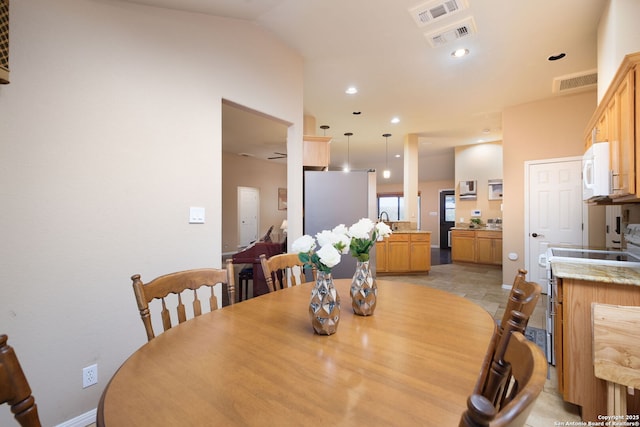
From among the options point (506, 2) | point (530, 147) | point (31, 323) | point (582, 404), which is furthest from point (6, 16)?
point (530, 147)

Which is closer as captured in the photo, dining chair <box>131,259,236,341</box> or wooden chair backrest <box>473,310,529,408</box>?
wooden chair backrest <box>473,310,529,408</box>

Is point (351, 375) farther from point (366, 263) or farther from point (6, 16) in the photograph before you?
point (6, 16)

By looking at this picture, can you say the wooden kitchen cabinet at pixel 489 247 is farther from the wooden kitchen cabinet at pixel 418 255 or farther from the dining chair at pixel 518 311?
the dining chair at pixel 518 311

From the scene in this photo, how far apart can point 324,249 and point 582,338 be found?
1760mm

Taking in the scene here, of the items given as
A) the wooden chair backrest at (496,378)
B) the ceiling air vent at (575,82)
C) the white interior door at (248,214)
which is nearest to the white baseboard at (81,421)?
the wooden chair backrest at (496,378)

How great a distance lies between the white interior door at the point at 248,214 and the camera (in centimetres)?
821

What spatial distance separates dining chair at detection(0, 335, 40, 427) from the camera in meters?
0.53

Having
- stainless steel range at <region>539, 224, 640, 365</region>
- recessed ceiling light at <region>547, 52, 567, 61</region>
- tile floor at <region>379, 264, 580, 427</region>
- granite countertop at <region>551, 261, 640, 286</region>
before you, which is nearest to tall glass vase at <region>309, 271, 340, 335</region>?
tile floor at <region>379, 264, 580, 427</region>

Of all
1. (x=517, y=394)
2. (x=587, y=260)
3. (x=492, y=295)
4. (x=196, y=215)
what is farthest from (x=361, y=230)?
(x=492, y=295)

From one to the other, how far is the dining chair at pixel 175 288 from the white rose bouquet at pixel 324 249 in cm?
57

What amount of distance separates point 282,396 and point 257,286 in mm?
2955

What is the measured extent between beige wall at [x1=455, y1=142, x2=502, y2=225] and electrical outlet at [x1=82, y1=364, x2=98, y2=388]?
7492mm

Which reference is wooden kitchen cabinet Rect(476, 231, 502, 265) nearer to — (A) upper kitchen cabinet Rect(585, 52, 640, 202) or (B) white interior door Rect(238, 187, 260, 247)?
(A) upper kitchen cabinet Rect(585, 52, 640, 202)

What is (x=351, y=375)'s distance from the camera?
28.7 inches
